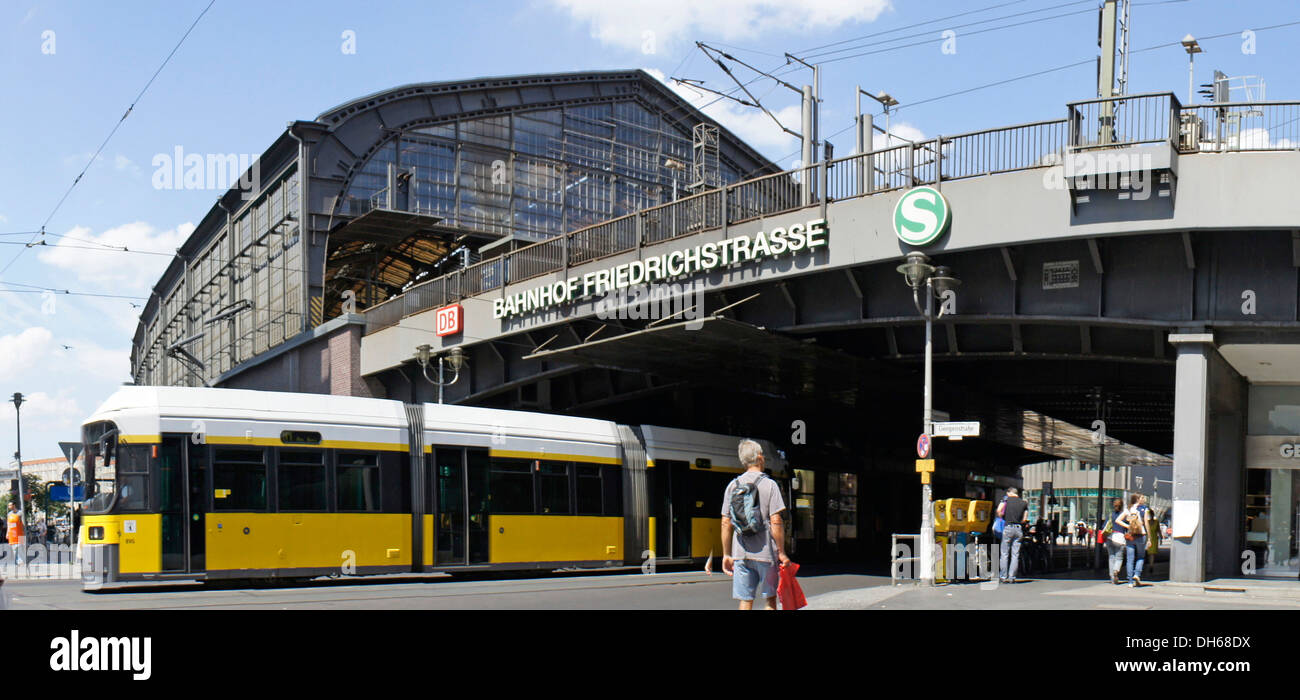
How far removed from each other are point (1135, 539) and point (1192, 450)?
176 cm

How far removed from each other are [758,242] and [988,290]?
186 inches

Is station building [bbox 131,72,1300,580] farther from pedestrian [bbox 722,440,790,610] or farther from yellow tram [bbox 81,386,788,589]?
pedestrian [bbox 722,440,790,610]

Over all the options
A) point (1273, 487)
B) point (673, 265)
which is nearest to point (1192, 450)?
point (1273, 487)

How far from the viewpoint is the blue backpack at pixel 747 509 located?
8.92 metres

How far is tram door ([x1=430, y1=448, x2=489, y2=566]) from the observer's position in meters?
19.8

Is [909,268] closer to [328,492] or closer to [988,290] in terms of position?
[988,290]

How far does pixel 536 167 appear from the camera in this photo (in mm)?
64625

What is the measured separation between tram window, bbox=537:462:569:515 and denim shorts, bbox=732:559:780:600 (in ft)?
41.4

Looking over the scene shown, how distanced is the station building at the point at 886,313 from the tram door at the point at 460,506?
5.03 metres

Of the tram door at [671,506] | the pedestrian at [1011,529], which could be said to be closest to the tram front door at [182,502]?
the tram door at [671,506]

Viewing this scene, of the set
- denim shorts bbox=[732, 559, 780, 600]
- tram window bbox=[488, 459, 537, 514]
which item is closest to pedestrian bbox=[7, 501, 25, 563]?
tram window bbox=[488, 459, 537, 514]

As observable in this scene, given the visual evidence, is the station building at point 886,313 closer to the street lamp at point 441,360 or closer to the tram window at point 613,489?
the street lamp at point 441,360
